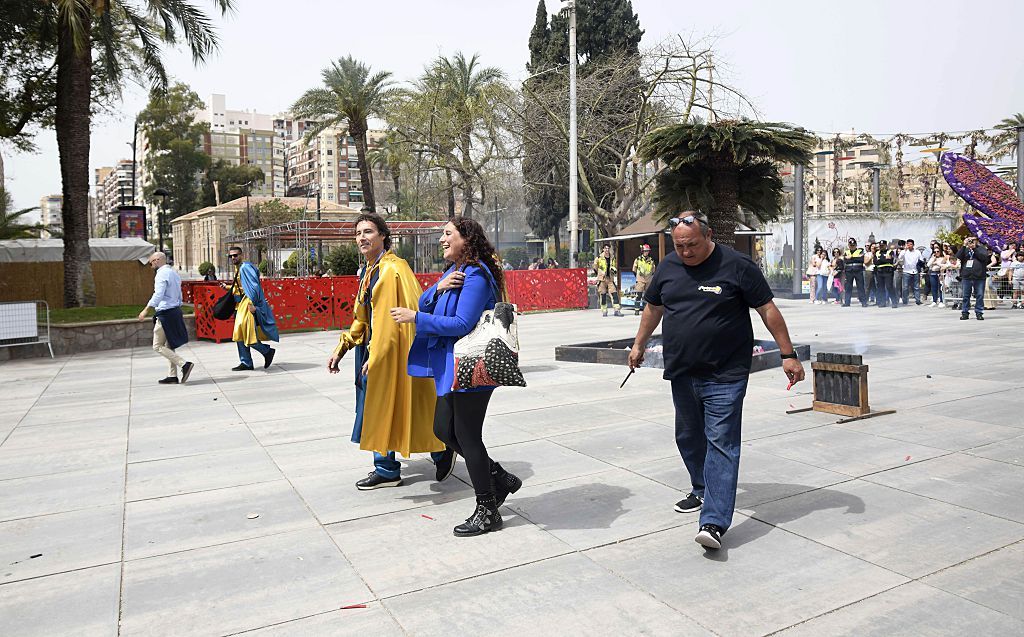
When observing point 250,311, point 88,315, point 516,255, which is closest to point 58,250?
point 88,315

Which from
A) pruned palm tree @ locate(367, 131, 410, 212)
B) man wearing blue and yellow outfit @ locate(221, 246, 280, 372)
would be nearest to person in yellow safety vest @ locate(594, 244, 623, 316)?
man wearing blue and yellow outfit @ locate(221, 246, 280, 372)

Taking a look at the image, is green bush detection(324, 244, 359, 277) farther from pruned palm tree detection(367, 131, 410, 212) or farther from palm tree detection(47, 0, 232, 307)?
palm tree detection(47, 0, 232, 307)

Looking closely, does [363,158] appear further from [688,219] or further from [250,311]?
[688,219]

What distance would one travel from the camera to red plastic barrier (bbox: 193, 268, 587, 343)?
1648 cm

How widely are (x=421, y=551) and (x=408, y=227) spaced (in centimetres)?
3005

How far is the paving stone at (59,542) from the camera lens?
164 inches

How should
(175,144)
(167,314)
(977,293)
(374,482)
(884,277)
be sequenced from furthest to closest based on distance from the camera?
(175,144) → (884,277) → (977,293) → (167,314) → (374,482)

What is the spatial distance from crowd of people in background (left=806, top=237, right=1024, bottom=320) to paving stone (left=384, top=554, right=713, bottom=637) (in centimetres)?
1817

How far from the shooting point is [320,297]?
60.5 ft

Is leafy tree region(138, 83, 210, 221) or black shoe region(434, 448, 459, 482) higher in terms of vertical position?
leafy tree region(138, 83, 210, 221)

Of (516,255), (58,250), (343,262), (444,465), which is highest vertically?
(516,255)

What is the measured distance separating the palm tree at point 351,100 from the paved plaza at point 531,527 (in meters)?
29.4

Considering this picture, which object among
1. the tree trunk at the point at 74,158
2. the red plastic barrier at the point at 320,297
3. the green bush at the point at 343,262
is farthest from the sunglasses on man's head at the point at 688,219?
the green bush at the point at 343,262

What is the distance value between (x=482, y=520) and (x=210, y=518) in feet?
5.62
